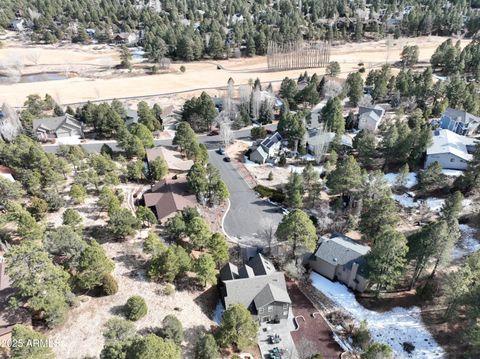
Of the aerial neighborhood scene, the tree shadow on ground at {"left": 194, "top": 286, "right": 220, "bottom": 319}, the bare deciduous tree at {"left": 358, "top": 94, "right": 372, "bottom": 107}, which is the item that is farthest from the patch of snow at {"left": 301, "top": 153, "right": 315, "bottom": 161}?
the tree shadow on ground at {"left": 194, "top": 286, "right": 220, "bottom": 319}

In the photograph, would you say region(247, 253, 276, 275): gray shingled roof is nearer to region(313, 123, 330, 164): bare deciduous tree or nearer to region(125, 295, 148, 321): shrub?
region(125, 295, 148, 321): shrub

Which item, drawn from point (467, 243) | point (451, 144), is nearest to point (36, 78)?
point (451, 144)

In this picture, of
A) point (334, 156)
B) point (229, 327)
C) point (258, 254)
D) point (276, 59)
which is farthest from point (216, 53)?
point (229, 327)

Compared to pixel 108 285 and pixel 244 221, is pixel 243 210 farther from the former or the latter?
pixel 108 285

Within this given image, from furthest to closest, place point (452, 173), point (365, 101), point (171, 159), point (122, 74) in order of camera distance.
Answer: point (122, 74)
point (365, 101)
point (171, 159)
point (452, 173)

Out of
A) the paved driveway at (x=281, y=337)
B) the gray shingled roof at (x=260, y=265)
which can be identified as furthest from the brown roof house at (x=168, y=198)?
the paved driveway at (x=281, y=337)
